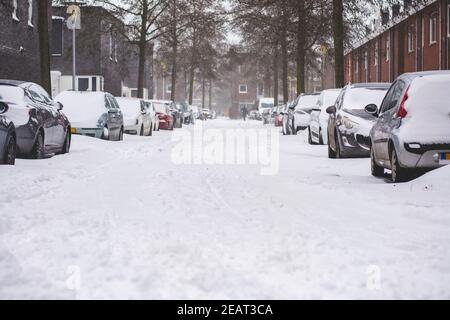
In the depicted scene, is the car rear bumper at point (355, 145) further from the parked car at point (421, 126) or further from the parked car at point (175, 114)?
the parked car at point (175, 114)

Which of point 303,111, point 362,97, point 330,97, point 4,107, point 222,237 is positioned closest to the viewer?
point 222,237

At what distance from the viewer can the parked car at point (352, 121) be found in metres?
14.3

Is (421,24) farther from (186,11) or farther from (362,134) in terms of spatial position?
(362,134)

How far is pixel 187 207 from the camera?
7684mm

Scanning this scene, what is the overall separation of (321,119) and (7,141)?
9.78m

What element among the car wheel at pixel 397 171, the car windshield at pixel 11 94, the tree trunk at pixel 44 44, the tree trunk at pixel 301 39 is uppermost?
the tree trunk at pixel 301 39

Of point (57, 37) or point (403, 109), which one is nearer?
point (403, 109)

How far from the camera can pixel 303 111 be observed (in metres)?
27.0

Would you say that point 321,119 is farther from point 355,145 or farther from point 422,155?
point 422,155

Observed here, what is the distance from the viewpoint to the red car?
36.5 meters

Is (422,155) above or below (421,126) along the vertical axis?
below

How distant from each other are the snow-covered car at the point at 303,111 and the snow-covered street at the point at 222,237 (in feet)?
51.9

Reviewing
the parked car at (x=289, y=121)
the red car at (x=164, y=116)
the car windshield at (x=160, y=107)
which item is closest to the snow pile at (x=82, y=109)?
the parked car at (x=289, y=121)

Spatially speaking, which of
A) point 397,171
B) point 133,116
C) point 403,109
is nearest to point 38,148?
point 397,171
